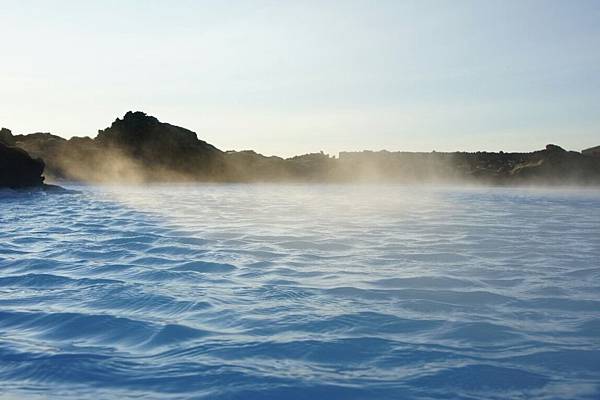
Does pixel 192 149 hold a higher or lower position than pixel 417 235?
higher

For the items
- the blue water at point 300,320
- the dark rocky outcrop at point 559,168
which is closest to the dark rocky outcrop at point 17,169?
the blue water at point 300,320

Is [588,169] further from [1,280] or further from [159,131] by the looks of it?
[1,280]

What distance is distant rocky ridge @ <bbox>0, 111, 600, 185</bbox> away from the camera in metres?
63.9

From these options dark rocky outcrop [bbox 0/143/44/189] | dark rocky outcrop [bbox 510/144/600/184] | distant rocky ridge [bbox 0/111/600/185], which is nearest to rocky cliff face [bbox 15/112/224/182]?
distant rocky ridge [bbox 0/111/600/185]

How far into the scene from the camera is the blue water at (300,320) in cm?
384

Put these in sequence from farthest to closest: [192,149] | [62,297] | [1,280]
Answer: [192,149] < [1,280] < [62,297]

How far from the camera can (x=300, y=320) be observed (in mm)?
5453

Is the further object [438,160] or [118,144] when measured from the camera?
[438,160]

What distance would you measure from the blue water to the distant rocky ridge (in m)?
57.1

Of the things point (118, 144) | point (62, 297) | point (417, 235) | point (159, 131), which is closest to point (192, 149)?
point (159, 131)

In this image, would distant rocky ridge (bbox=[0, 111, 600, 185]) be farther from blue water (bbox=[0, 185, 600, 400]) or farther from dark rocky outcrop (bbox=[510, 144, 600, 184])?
blue water (bbox=[0, 185, 600, 400])

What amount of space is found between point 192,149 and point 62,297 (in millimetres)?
66280

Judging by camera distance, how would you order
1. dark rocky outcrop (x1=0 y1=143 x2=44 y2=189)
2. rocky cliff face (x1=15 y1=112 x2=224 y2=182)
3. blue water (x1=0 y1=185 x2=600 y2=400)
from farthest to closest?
rocky cliff face (x1=15 y1=112 x2=224 y2=182), dark rocky outcrop (x1=0 y1=143 x2=44 y2=189), blue water (x1=0 y1=185 x2=600 y2=400)

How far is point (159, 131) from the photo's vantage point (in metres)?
70.1
